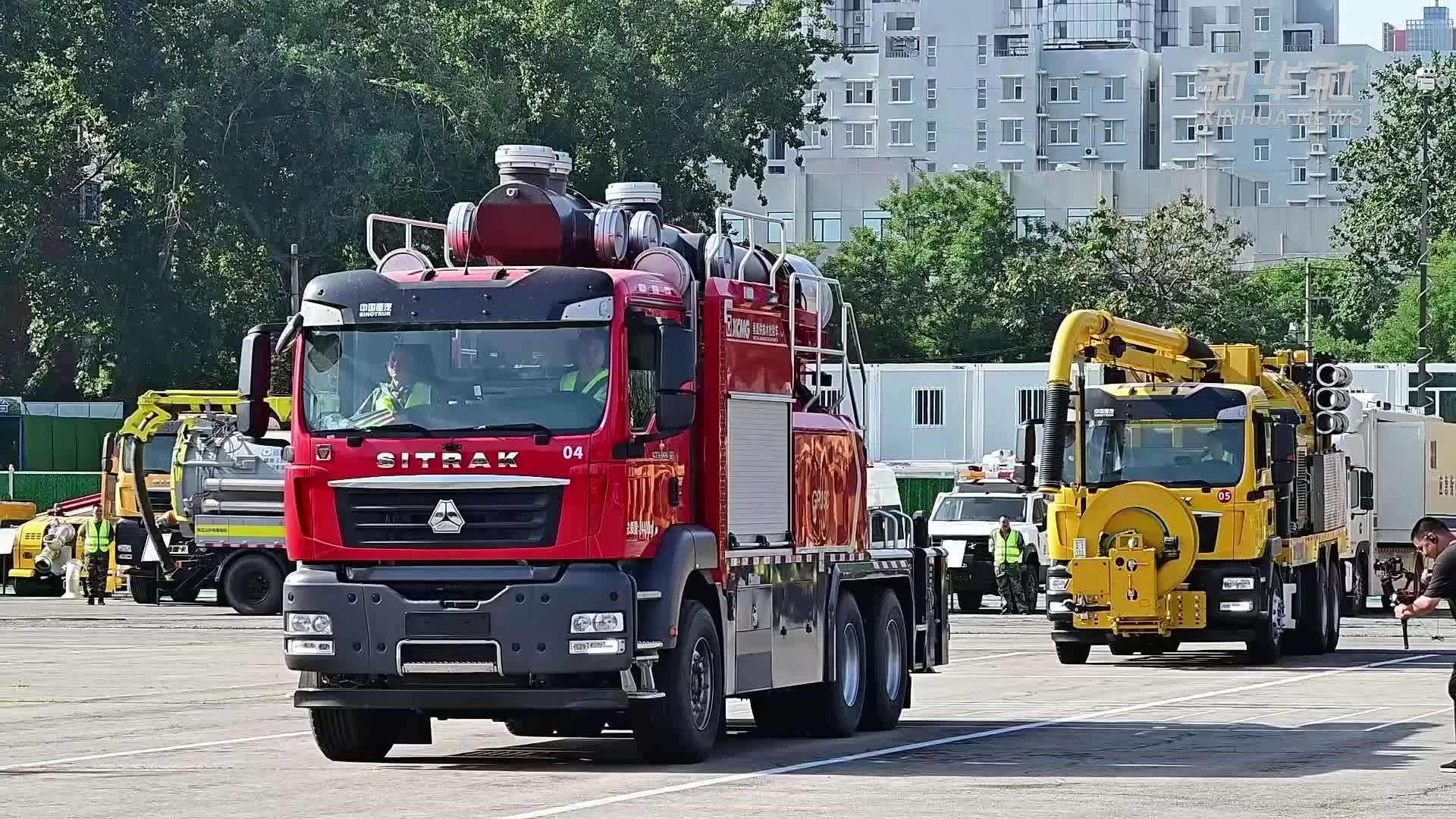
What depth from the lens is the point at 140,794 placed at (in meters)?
14.1

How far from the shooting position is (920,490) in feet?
199

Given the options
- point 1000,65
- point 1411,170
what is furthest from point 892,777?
point 1000,65

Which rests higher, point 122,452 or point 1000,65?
point 1000,65

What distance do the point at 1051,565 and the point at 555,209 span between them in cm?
1328

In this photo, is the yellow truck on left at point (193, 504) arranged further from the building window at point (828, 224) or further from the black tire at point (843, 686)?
the building window at point (828, 224)

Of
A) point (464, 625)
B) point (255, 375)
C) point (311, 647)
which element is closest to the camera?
point (464, 625)

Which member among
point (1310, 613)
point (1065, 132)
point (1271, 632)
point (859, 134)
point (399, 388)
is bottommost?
point (1271, 632)

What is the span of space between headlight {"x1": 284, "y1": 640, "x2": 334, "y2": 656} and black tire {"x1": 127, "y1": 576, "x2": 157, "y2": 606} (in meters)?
30.1

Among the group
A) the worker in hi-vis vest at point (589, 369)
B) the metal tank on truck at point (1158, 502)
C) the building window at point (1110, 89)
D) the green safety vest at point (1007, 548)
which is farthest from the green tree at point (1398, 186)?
the worker in hi-vis vest at point (589, 369)

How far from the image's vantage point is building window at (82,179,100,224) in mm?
72750

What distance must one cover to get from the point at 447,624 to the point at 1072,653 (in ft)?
49.0

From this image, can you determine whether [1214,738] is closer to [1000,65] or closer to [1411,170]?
[1411,170]

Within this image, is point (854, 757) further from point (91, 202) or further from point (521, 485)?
point (91, 202)

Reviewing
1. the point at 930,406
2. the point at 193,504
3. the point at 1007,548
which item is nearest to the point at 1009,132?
the point at 930,406
